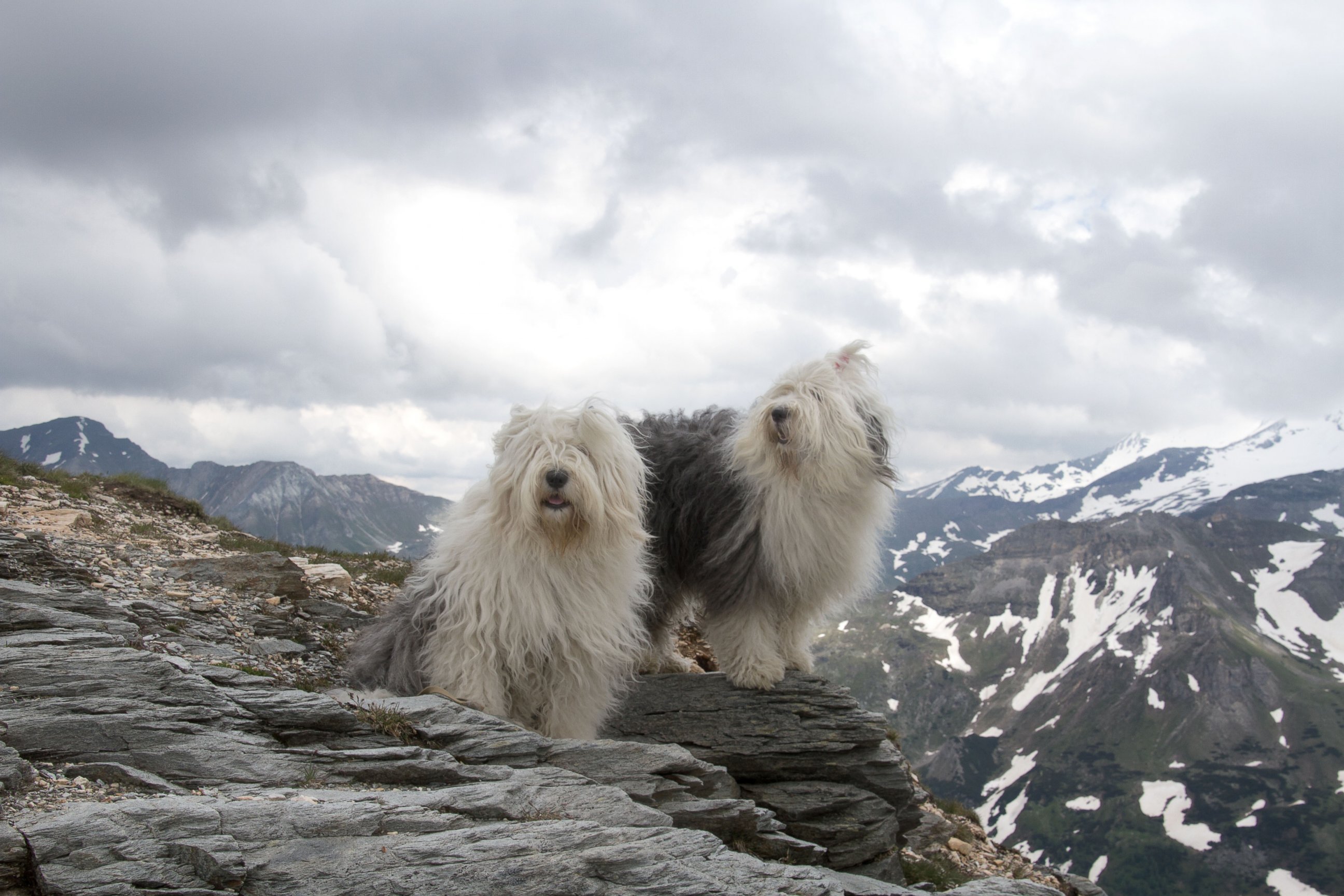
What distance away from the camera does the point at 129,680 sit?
5855 mm

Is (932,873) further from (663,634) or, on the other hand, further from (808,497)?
(808,497)

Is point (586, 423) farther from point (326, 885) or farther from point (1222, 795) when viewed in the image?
point (1222, 795)

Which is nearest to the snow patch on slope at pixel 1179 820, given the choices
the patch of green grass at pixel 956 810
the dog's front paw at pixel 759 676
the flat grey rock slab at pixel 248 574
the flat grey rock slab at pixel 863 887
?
the patch of green grass at pixel 956 810

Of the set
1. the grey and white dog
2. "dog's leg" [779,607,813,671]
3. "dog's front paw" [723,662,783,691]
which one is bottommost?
"dog's front paw" [723,662,783,691]

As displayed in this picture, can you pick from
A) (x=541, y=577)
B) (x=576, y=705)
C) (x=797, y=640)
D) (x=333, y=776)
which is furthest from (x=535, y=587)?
(x=797, y=640)

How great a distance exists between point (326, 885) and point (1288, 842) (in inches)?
8597

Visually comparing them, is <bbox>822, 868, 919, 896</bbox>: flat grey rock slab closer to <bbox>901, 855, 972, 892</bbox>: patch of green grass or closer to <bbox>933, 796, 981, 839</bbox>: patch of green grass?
<bbox>901, 855, 972, 892</bbox>: patch of green grass

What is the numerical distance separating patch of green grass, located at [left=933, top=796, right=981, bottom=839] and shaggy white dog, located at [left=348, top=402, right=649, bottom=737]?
11.6 meters

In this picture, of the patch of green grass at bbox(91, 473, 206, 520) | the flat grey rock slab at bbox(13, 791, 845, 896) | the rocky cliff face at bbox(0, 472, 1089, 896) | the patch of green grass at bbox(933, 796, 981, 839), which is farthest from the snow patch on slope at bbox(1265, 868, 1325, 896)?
the flat grey rock slab at bbox(13, 791, 845, 896)

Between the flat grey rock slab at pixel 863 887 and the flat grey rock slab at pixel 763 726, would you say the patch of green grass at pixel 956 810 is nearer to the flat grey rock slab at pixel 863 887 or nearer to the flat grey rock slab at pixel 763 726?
the flat grey rock slab at pixel 763 726

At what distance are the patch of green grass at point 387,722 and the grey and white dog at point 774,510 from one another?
3.65 m

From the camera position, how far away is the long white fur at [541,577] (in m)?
7.55

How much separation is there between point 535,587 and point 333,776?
232 cm

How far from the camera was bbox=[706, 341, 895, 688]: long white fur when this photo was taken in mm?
9062
